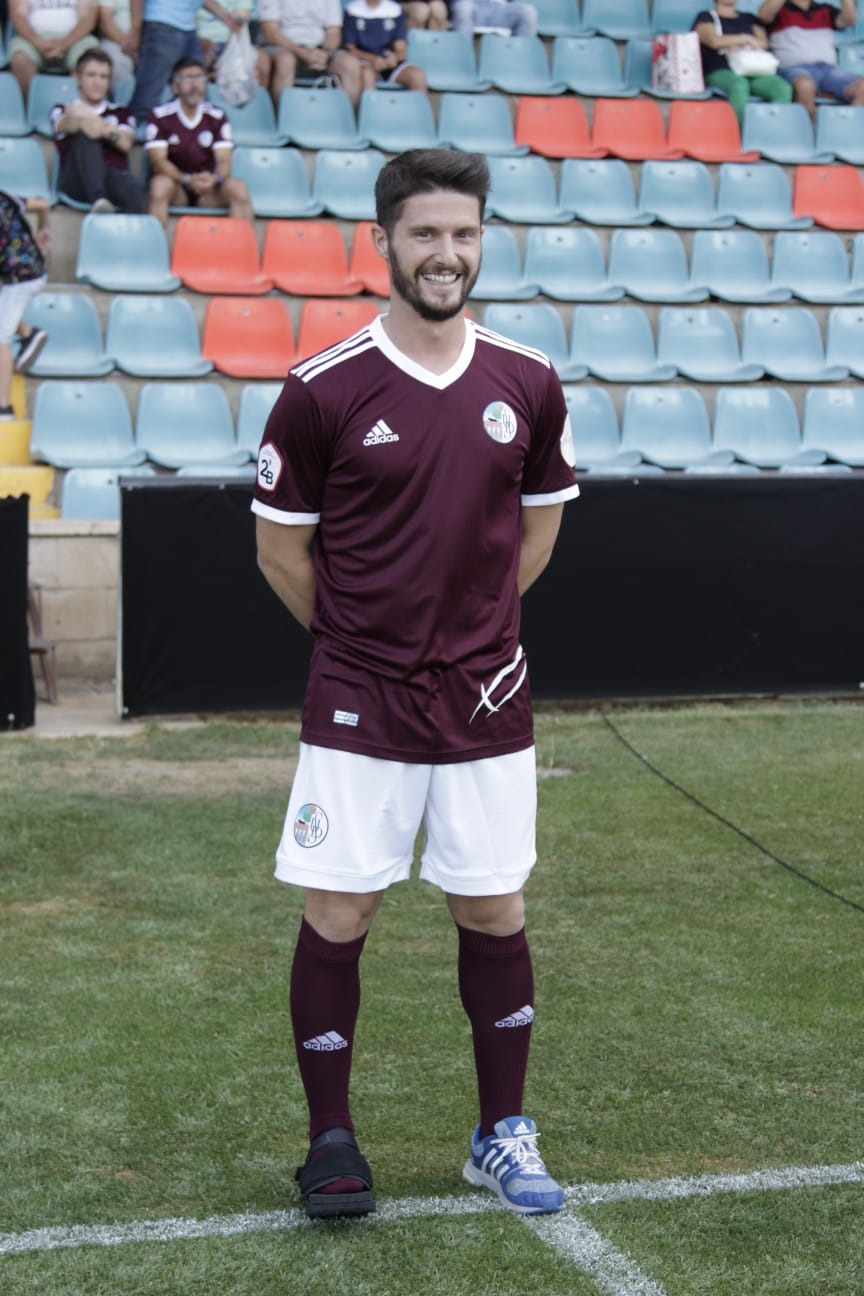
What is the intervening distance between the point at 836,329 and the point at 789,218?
4.31 ft

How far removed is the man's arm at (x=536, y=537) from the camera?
3.70 meters

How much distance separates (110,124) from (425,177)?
368 inches

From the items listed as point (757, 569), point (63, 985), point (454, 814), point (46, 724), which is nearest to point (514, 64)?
point (757, 569)

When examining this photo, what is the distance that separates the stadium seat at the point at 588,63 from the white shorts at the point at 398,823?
1221cm

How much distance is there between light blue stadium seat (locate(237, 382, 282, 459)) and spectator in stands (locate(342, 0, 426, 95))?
3.73 meters

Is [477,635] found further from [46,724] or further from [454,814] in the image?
[46,724]

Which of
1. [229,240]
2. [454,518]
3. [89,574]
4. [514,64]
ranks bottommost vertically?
[89,574]

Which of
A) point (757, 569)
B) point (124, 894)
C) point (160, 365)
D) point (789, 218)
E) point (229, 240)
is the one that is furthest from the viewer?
point (789, 218)

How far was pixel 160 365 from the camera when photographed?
457 inches

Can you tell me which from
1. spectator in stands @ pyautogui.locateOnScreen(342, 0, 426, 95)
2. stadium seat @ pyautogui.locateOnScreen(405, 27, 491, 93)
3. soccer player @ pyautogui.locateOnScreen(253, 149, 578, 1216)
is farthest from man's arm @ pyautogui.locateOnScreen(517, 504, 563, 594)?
stadium seat @ pyautogui.locateOnScreen(405, 27, 491, 93)

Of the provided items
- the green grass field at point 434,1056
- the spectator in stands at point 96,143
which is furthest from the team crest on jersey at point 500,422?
the spectator in stands at point 96,143

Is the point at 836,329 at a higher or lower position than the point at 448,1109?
higher

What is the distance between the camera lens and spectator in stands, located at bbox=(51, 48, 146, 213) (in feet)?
39.0

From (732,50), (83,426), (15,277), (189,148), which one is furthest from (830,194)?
(15,277)
